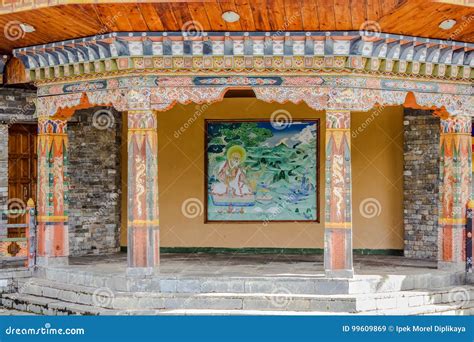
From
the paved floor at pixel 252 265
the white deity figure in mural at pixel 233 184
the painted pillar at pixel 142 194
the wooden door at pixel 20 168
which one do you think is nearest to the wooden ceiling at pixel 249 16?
the painted pillar at pixel 142 194

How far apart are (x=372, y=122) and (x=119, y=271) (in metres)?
6.23

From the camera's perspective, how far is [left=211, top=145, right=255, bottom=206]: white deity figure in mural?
17.3 metres

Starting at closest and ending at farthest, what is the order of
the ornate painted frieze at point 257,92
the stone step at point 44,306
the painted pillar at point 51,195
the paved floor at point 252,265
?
the stone step at point 44,306
the ornate painted frieze at point 257,92
the paved floor at point 252,265
the painted pillar at point 51,195

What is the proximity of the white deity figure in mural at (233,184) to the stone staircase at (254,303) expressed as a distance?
14.9ft

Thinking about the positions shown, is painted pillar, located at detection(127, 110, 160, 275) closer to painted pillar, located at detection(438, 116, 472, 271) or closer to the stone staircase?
the stone staircase

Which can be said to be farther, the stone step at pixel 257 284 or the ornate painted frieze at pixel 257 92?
the ornate painted frieze at pixel 257 92

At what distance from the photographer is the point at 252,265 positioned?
14828 millimetres

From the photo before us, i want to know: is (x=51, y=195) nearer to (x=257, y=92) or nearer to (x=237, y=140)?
(x=237, y=140)

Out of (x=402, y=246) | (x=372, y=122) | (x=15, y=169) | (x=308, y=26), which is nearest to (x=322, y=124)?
(x=372, y=122)

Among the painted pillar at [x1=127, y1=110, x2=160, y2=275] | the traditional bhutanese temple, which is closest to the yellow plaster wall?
the traditional bhutanese temple

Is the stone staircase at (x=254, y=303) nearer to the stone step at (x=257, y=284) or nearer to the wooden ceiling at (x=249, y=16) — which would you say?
the stone step at (x=257, y=284)

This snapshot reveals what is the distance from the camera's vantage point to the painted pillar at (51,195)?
15039mm

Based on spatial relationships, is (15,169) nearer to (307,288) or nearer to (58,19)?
(58,19)

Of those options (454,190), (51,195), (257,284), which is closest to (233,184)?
(51,195)
